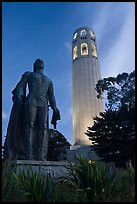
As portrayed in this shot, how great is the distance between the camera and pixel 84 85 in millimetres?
58312

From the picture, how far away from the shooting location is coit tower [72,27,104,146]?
5556 centimetres

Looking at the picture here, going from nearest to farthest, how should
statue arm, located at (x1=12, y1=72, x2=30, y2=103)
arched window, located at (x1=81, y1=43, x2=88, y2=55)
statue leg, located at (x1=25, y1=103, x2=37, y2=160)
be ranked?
statue leg, located at (x1=25, y1=103, x2=37, y2=160)
statue arm, located at (x1=12, y1=72, x2=30, y2=103)
arched window, located at (x1=81, y1=43, x2=88, y2=55)

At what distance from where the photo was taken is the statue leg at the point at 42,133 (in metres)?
7.64

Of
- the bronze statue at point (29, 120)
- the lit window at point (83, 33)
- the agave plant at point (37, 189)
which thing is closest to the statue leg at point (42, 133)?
the bronze statue at point (29, 120)

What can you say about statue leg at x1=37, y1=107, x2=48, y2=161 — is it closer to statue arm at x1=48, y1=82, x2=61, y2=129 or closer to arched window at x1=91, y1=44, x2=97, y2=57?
statue arm at x1=48, y1=82, x2=61, y2=129

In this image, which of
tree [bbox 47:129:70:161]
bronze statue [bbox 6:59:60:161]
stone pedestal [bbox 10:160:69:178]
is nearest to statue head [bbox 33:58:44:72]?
bronze statue [bbox 6:59:60:161]

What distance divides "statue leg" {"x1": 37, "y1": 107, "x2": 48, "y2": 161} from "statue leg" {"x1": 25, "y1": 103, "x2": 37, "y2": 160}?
0.57 feet

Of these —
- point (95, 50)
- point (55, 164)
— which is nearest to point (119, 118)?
Answer: point (55, 164)

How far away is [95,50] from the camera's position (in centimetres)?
6359

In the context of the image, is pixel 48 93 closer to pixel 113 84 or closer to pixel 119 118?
pixel 119 118

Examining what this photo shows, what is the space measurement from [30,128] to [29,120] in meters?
0.19

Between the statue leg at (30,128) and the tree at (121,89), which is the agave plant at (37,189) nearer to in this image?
the statue leg at (30,128)

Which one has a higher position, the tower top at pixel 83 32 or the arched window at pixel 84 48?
the tower top at pixel 83 32

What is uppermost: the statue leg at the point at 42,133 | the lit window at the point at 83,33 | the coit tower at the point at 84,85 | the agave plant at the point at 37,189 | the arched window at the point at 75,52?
the lit window at the point at 83,33
